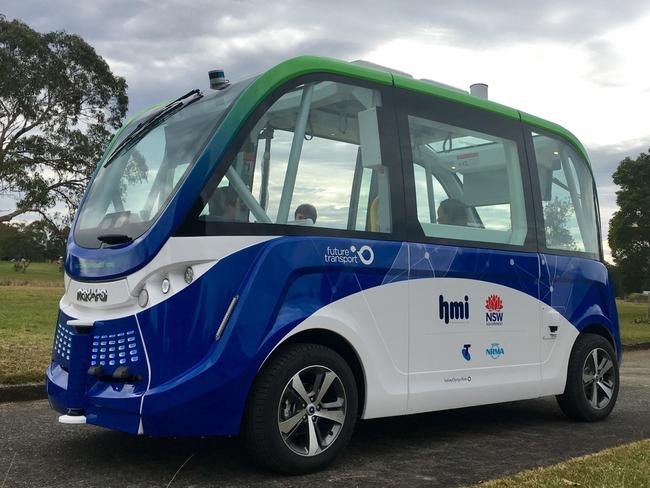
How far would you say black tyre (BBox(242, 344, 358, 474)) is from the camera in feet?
14.0

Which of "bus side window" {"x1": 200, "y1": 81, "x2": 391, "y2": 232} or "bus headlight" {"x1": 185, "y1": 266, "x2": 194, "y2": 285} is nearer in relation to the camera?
"bus headlight" {"x1": 185, "y1": 266, "x2": 194, "y2": 285}

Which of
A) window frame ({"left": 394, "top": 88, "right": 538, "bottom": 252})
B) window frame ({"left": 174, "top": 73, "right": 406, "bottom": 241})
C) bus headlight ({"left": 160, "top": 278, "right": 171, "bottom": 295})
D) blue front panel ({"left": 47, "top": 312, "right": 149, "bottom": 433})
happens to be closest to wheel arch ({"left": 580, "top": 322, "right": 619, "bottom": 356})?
window frame ({"left": 394, "top": 88, "right": 538, "bottom": 252})

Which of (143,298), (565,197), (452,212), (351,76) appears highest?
(351,76)

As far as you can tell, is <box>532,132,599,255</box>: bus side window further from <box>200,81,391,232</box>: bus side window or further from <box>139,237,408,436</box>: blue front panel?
<box>139,237,408,436</box>: blue front panel

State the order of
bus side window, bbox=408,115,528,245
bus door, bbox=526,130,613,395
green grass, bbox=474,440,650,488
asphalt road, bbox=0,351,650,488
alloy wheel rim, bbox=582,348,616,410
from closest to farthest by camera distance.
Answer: green grass, bbox=474,440,650,488, asphalt road, bbox=0,351,650,488, bus side window, bbox=408,115,528,245, bus door, bbox=526,130,613,395, alloy wheel rim, bbox=582,348,616,410

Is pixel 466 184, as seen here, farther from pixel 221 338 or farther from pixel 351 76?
pixel 221 338

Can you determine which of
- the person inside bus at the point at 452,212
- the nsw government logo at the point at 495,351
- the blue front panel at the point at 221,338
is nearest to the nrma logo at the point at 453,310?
the nsw government logo at the point at 495,351

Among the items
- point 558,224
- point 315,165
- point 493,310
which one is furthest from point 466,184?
point 315,165

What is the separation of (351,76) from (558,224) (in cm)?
277

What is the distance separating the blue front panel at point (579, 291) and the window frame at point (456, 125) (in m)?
0.35

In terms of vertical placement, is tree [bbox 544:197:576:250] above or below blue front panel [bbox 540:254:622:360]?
above

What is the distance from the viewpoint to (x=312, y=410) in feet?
14.8

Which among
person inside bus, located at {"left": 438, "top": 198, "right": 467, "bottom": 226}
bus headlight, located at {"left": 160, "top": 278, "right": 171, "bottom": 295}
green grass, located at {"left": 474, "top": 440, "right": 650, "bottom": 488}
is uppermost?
person inside bus, located at {"left": 438, "top": 198, "right": 467, "bottom": 226}

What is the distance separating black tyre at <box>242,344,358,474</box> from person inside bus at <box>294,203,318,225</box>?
0.83 m
